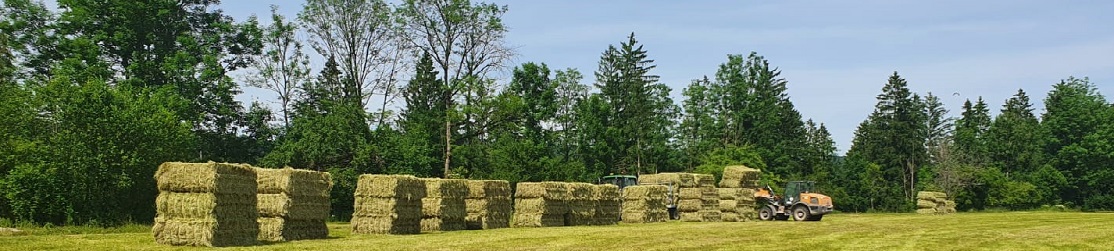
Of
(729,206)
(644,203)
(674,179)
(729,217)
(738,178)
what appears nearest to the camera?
(644,203)

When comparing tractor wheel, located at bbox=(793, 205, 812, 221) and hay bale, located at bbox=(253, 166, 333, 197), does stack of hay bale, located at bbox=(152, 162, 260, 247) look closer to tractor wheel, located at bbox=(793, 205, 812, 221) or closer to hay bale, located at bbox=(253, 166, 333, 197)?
hay bale, located at bbox=(253, 166, 333, 197)

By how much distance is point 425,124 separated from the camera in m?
55.1

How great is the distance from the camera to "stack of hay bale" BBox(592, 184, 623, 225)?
34969 mm

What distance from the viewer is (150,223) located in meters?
29.2

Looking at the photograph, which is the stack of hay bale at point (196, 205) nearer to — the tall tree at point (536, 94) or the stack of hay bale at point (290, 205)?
the stack of hay bale at point (290, 205)

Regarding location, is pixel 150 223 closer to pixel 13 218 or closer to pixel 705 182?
pixel 13 218

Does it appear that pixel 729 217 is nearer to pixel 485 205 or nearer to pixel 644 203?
pixel 644 203

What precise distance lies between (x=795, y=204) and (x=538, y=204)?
13904mm

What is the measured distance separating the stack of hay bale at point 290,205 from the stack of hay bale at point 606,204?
1398 cm

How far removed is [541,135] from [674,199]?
846 inches

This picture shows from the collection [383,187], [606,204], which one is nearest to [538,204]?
[606,204]

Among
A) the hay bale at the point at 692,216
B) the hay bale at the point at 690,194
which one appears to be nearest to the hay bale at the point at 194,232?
the hay bale at the point at 692,216

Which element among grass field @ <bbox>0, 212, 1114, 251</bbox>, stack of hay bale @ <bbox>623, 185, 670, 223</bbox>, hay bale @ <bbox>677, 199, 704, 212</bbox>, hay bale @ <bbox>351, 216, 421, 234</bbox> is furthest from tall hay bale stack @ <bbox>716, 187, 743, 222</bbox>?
hay bale @ <bbox>351, 216, 421, 234</bbox>

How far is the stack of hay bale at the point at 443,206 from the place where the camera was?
2686 centimetres
